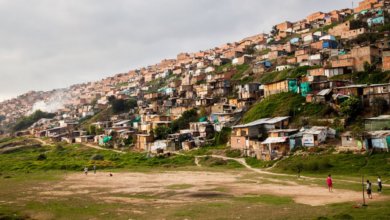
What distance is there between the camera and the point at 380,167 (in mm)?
38375

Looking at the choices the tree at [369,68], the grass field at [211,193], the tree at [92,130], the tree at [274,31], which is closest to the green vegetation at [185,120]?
the grass field at [211,193]

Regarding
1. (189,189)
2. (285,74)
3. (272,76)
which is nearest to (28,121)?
(272,76)

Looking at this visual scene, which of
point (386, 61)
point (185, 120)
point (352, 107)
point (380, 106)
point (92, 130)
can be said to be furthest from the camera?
point (92, 130)

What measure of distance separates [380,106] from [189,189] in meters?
32.9

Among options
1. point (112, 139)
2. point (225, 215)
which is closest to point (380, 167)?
point (225, 215)

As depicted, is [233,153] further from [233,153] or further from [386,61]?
[386,61]

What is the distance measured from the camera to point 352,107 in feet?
171

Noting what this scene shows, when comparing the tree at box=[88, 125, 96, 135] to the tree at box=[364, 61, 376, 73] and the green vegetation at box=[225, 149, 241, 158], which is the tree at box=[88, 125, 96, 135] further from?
the tree at box=[364, 61, 376, 73]

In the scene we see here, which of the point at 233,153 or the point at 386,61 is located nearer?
the point at 233,153

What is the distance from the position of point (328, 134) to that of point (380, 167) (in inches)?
476

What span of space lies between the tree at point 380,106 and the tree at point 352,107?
2.16 m

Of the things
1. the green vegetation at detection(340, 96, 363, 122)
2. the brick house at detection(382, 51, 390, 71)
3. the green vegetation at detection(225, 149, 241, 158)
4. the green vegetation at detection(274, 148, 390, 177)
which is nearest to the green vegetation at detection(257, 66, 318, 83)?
the brick house at detection(382, 51, 390, 71)

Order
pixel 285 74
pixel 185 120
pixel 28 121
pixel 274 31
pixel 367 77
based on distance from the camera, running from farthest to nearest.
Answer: pixel 28 121, pixel 274 31, pixel 185 120, pixel 285 74, pixel 367 77

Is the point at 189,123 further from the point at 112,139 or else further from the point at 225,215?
the point at 225,215
